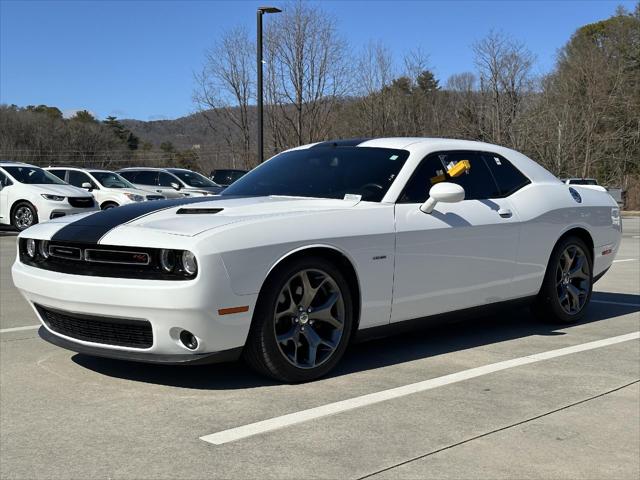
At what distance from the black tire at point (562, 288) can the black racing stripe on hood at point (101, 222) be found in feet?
10.1

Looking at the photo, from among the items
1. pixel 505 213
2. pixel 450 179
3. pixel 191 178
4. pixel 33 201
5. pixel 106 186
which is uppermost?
pixel 450 179

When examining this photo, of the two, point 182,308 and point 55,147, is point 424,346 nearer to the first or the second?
point 182,308

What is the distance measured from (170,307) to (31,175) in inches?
610

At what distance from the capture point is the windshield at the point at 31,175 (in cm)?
1784

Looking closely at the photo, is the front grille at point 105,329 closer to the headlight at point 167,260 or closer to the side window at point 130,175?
the headlight at point 167,260

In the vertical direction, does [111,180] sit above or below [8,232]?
above

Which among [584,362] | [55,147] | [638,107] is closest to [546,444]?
[584,362]

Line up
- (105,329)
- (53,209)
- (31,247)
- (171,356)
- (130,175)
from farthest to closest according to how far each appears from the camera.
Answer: (130,175), (53,209), (31,247), (105,329), (171,356)

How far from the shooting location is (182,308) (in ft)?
13.0

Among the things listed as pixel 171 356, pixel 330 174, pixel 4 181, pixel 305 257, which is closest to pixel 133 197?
pixel 4 181

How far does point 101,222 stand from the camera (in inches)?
176

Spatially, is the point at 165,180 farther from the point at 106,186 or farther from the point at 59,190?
the point at 59,190

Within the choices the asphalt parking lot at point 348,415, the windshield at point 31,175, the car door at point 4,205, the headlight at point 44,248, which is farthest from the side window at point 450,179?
the windshield at point 31,175

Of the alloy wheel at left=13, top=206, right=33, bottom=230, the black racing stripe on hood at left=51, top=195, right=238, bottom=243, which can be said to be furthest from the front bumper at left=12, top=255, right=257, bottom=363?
the alloy wheel at left=13, top=206, right=33, bottom=230
